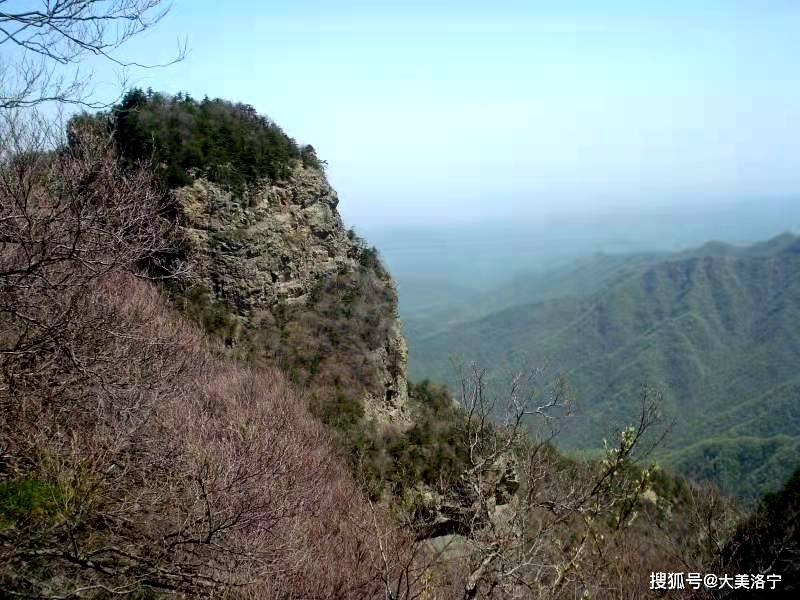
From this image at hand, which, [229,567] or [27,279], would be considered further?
[229,567]

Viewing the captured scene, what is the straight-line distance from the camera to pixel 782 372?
506 ft

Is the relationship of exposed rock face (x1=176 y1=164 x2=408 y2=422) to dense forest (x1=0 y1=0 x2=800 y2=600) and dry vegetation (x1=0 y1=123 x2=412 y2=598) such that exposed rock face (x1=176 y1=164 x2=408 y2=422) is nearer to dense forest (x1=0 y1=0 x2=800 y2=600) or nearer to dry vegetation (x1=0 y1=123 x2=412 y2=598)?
dense forest (x1=0 y1=0 x2=800 y2=600)

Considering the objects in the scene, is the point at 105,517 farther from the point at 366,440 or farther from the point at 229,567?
the point at 366,440

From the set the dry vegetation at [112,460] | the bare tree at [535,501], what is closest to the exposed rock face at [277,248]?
the dry vegetation at [112,460]

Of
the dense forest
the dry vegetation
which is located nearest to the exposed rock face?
the dense forest

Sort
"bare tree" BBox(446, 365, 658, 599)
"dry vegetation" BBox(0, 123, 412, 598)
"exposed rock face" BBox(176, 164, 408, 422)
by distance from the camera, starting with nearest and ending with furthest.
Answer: "bare tree" BBox(446, 365, 658, 599)
"dry vegetation" BBox(0, 123, 412, 598)
"exposed rock face" BBox(176, 164, 408, 422)

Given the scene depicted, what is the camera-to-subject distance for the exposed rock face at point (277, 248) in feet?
69.7

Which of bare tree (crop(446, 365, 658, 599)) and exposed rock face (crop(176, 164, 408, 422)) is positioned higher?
exposed rock face (crop(176, 164, 408, 422))

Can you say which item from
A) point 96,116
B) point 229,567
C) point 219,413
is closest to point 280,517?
point 229,567

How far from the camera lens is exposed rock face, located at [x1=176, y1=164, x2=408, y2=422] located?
21234mm

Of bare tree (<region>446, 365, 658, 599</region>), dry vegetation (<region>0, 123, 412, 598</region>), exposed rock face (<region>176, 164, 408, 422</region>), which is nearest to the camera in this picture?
bare tree (<region>446, 365, 658, 599</region>)

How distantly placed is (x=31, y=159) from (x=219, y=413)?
707cm

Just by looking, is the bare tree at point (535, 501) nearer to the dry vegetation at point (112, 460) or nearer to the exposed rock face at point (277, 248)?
the dry vegetation at point (112, 460)

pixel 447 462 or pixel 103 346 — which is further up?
pixel 103 346
